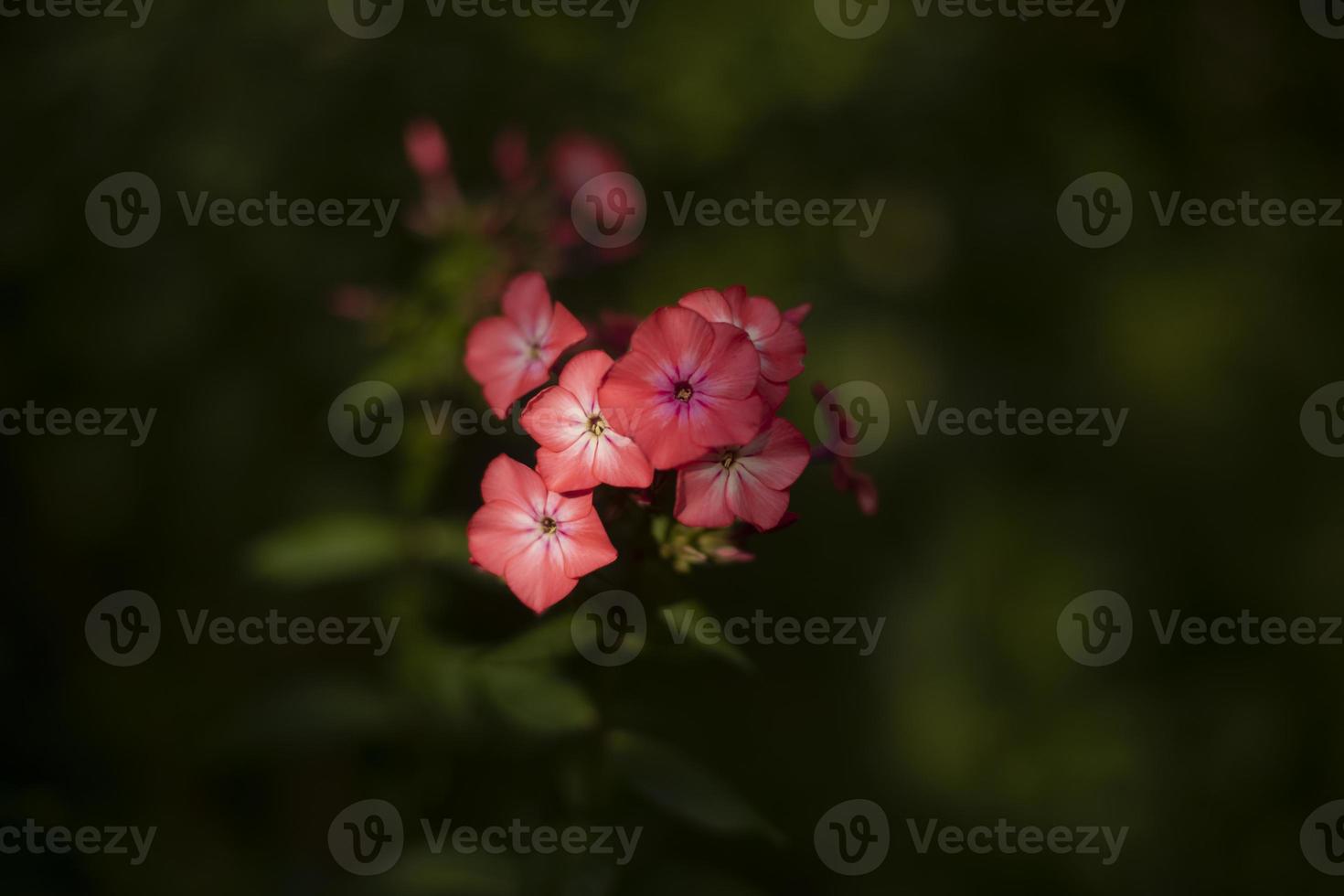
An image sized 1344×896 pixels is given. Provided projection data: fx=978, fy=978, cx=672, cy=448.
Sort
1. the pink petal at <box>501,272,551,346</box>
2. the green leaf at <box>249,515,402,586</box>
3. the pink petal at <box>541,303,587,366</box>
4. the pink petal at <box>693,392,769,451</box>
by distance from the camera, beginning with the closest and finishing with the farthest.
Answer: the pink petal at <box>693,392,769,451</box> < the pink petal at <box>541,303,587,366</box> < the pink petal at <box>501,272,551,346</box> < the green leaf at <box>249,515,402,586</box>

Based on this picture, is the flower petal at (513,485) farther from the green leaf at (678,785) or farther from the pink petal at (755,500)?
the green leaf at (678,785)

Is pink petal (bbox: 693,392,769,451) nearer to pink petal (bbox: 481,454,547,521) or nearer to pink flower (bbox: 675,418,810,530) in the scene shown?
pink flower (bbox: 675,418,810,530)

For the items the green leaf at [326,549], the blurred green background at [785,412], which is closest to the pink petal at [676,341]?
the blurred green background at [785,412]

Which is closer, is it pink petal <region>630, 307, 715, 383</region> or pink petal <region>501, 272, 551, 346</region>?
pink petal <region>630, 307, 715, 383</region>

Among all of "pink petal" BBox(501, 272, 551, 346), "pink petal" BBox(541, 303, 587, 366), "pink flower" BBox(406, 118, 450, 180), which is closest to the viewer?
"pink petal" BBox(541, 303, 587, 366)

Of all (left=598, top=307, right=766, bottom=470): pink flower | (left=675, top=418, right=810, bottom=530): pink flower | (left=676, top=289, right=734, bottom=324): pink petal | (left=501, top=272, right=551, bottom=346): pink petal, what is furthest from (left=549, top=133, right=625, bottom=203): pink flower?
(left=675, top=418, right=810, bottom=530): pink flower

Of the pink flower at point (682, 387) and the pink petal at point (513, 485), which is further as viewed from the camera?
the pink petal at point (513, 485)

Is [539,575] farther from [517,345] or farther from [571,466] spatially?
[517,345]
